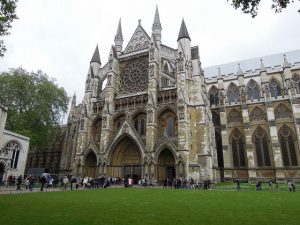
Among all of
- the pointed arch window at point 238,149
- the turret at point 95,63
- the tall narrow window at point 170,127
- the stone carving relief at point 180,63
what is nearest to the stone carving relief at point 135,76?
the turret at point 95,63

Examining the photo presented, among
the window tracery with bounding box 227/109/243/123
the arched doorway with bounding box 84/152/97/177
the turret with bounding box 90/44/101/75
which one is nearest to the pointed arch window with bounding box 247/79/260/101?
the window tracery with bounding box 227/109/243/123

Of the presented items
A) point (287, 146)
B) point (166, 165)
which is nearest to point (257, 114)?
point (287, 146)

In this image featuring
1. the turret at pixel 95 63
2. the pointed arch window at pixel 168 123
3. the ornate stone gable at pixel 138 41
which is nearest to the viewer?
the pointed arch window at pixel 168 123

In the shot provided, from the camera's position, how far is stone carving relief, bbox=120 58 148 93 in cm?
3182

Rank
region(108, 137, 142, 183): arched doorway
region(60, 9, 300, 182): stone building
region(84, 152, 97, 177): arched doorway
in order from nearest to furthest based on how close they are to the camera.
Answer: region(60, 9, 300, 182): stone building
region(108, 137, 142, 183): arched doorway
region(84, 152, 97, 177): arched doorway

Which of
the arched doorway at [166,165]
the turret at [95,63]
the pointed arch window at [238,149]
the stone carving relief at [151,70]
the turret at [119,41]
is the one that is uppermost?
the turret at [119,41]

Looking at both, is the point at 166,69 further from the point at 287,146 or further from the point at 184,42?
the point at 287,146

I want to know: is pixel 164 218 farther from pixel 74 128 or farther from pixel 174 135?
pixel 74 128

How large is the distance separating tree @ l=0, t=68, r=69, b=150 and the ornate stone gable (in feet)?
41.8

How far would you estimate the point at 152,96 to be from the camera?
92.9 feet

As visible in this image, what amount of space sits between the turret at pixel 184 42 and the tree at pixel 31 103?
1946 centimetres

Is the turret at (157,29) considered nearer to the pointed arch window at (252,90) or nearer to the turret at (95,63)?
the turret at (95,63)

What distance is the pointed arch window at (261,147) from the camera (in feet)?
105

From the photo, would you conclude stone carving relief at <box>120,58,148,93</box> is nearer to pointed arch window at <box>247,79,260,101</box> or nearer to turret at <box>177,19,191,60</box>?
turret at <box>177,19,191,60</box>
